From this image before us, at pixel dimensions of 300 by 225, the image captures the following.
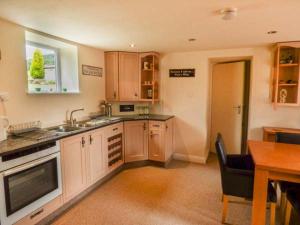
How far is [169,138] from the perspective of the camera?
377 centimetres

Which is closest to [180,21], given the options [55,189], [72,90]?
[72,90]

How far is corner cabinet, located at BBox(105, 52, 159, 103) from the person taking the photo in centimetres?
372

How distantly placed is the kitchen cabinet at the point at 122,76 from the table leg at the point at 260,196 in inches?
101

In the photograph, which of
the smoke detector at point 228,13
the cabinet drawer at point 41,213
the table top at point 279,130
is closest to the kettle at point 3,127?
the cabinet drawer at point 41,213

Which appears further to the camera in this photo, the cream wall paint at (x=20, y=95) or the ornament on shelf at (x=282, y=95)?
the ornament on shelf at (x=282, y=95)

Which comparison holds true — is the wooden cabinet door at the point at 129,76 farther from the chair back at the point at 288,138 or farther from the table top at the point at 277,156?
the chair back at the point at 288,138

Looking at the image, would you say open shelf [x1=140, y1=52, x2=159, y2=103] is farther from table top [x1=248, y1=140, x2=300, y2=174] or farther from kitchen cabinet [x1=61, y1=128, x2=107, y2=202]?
table top [x1=248, y1=140, x2=300, y2=174]

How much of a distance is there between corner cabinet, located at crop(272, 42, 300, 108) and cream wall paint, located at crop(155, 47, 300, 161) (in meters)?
0.15

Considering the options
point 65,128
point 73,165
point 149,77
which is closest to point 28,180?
point 73,165

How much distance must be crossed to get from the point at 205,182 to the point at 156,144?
106cm

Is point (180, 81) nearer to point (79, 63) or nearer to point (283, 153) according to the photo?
point (79, 63)

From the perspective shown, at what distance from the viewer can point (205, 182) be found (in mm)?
3016

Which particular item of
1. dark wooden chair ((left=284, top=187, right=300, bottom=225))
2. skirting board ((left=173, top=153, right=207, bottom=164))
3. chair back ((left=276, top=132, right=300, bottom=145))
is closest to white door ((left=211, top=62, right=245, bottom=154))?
skirting board ((left=173, top=153, right=207, bottom=164))

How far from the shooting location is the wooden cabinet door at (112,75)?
370cm
